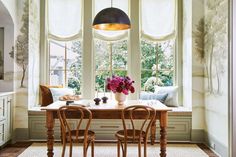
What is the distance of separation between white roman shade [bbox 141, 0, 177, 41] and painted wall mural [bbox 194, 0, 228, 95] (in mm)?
792

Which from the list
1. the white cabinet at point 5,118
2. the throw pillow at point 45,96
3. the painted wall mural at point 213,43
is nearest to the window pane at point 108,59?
the throw pillow at point 45,96

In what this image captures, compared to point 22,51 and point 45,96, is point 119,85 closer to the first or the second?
point 45,96

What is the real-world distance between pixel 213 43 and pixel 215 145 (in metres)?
1.67

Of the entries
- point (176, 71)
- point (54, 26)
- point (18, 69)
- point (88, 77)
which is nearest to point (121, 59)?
point (88, 77)

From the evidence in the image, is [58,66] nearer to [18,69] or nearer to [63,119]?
[18,69]

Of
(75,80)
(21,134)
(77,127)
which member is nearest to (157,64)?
(75,80)

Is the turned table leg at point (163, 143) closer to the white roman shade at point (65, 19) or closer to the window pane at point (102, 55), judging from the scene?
the window pane at point (102, 55)

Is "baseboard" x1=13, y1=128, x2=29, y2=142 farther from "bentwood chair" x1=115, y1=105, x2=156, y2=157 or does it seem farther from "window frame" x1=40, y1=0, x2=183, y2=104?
"bentwood chair" x1=115, y1=105, x2=156, y2=157

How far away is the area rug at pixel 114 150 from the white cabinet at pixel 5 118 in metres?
0.45

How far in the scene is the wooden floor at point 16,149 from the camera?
169 inches

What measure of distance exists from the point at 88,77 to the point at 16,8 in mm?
1913

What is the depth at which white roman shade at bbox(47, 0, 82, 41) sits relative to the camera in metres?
5.70

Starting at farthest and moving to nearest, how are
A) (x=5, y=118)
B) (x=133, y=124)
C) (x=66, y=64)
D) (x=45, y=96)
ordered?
(x=66, y=64)
(x=45, y=96)
(x=5, y=118)
(x=133, y=124)

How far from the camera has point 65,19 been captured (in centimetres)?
570
